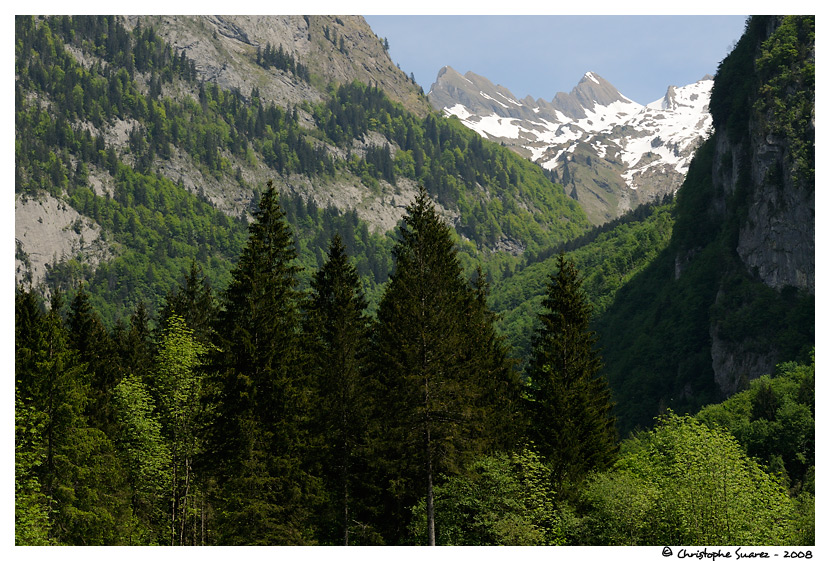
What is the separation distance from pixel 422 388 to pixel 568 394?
36.7 feet

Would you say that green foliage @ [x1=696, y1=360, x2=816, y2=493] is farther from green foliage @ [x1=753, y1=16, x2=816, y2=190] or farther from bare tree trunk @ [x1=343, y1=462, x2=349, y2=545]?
bare tree trunk @ [x1=343, y1=462, x2=349, y2=545]

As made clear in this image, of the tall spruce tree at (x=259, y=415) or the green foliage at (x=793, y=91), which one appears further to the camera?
the green foliage at (x=793, y=91)

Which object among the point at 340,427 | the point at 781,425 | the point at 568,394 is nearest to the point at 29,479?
the point at 340,427

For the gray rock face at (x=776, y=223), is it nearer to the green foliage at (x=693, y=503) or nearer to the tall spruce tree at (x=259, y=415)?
the green foliage at (x=693, y=503)

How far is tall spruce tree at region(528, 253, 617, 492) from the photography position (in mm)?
45125

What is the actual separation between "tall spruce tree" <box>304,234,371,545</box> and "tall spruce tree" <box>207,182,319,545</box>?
2.88 metres

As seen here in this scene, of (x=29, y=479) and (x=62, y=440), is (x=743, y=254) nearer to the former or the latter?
(x=62, y=440)

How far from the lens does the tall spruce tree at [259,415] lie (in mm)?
36594

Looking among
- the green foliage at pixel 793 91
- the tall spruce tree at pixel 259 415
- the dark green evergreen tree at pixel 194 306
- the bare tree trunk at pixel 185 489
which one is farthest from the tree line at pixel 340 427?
the green foliage at pixel 793 91

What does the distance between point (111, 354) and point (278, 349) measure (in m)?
30.7

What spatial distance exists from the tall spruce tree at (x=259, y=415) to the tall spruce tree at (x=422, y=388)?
4206 mm

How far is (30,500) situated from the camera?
36.3 m

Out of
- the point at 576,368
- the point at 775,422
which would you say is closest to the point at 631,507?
the point at 576,368

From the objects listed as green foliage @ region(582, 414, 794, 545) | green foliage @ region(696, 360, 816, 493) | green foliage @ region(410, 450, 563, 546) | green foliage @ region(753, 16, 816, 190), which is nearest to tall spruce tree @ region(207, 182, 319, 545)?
green foliage @ region(410, 450, 563, 546)
